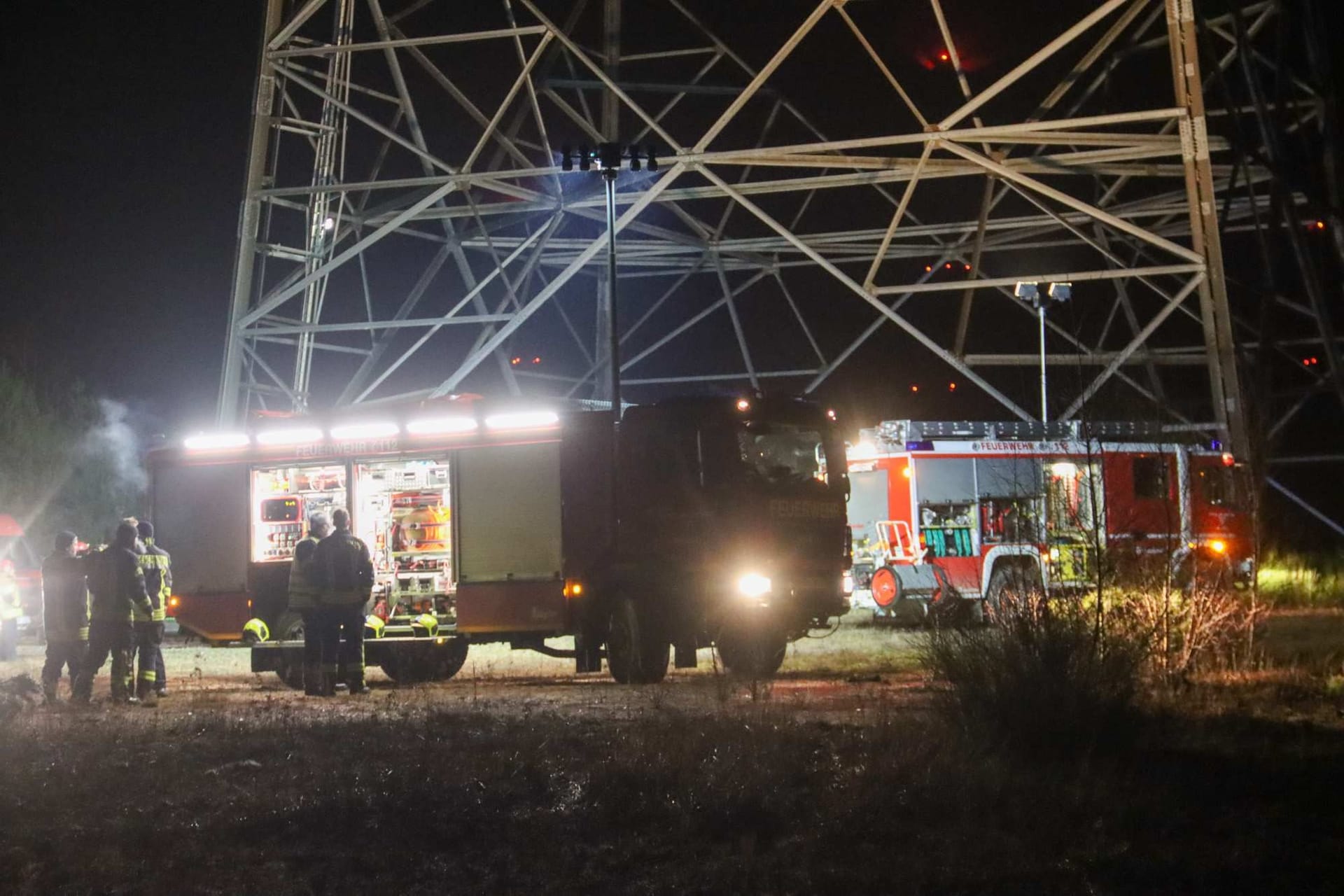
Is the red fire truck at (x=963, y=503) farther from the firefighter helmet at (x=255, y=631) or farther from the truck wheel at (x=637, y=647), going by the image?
the firefighter helmet at (x=255, y=631)

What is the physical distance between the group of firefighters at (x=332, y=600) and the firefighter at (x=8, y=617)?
944cm

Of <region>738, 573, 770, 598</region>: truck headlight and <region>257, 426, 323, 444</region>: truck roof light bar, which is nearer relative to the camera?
<region>738, 573, 770, 598</region>: truck headlight

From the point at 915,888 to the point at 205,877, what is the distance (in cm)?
347

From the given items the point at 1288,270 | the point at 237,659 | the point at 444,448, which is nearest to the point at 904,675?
the point at 444,448

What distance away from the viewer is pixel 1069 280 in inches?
886

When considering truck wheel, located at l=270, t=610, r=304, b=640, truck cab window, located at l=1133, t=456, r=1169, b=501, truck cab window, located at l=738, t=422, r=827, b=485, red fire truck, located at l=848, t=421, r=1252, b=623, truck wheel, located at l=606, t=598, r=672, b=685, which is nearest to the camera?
truck wheel, located at l=606, t=598, r=672, b=685

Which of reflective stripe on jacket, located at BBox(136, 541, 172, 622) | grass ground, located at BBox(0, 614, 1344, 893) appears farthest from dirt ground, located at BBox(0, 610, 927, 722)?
reflective stripe on jacket, located at BBox(136, 541, 172, 622)

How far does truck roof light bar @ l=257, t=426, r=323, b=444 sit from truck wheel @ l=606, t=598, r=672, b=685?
176 inches

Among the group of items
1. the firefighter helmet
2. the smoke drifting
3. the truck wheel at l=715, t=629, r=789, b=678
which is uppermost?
the smoke drifting

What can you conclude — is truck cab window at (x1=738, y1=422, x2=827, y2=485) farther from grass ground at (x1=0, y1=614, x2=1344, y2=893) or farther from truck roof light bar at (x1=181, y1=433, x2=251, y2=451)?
truck roof light bar at (x1=181, y1=433, x2=251, y2=451)

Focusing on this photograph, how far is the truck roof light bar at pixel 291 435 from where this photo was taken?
59.4 feet

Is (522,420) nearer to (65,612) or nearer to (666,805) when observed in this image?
(65,612)

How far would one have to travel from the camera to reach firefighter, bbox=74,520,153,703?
1509cm

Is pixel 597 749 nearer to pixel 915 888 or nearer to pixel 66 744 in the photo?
pixel 915 888
